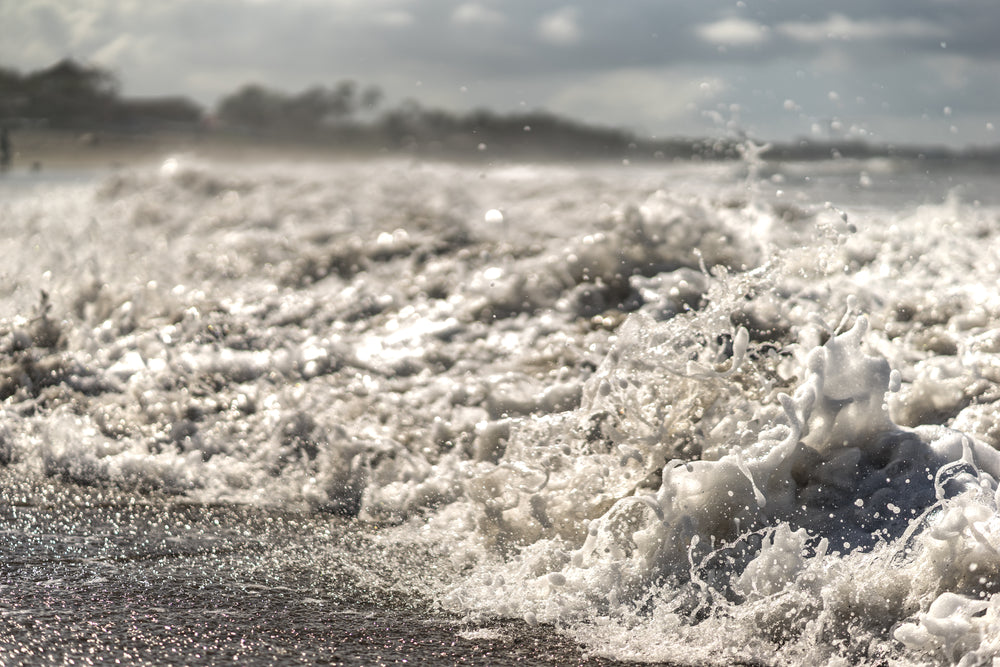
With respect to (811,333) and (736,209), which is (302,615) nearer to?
(811,333)

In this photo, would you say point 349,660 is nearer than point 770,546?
Yes

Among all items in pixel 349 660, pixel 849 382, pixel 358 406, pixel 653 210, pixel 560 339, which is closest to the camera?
pixel 349 660

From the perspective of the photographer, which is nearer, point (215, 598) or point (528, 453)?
point (215, 598)

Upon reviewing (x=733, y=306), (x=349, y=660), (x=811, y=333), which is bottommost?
(x=349, y=660)

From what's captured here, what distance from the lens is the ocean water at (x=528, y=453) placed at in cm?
169

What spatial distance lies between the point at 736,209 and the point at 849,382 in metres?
2.84

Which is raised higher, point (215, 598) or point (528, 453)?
point (528, 453)

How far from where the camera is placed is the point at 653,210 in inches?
A: 183

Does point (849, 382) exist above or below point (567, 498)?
above

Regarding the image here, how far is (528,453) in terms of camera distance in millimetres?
2396

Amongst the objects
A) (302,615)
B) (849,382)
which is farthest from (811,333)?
(302,615)

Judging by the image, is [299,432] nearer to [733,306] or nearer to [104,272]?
[733,306]

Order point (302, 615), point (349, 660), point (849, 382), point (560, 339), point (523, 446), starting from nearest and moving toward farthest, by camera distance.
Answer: point (349, 660), point (302, 615), point (849, 382), point (523, 446), point (560, 339)

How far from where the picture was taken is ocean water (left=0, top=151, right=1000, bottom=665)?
1.69 meters
